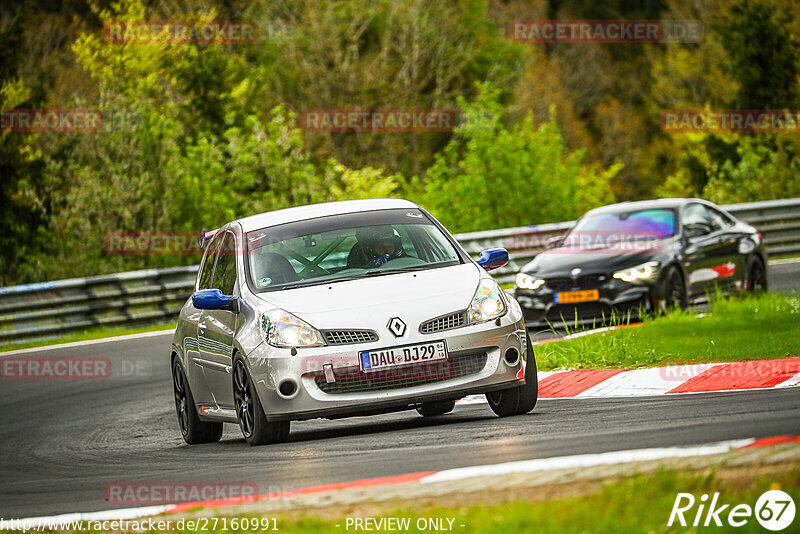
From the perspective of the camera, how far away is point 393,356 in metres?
8.84

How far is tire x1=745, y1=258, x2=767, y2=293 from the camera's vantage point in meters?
17.4

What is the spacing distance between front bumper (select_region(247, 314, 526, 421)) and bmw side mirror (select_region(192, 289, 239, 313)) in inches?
29.9

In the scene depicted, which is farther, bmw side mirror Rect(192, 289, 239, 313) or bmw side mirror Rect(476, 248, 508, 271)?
bmw side mirror Rect(476, 248, 508, 271)

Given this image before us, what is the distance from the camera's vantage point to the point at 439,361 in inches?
352

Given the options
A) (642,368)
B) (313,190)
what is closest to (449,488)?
(642,368)

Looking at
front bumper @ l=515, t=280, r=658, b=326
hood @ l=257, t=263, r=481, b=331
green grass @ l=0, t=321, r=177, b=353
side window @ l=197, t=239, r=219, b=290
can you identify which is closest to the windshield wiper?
hood @ l=257, t=263, r=481, b=331

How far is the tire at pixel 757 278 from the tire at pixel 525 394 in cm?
844

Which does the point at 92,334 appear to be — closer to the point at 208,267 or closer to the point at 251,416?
the point at 208,267

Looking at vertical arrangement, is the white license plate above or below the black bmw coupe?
above

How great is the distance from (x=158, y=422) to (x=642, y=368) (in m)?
4.28

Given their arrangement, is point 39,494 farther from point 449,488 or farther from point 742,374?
point 742,374

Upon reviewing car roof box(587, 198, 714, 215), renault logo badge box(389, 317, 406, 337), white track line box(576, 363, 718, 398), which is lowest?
car roof box(587, 198, 714, 215)

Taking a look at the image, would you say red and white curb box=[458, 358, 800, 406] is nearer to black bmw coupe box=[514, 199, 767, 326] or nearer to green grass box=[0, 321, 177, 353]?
black bmw coupe box=[514, 199, 767, 326]

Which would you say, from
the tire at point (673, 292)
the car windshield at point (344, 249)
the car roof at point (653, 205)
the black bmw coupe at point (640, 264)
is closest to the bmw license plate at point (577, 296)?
the black bmw coupe at point (640, 264)
